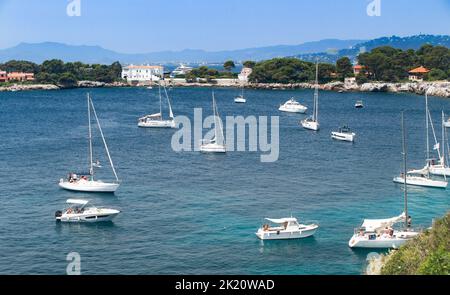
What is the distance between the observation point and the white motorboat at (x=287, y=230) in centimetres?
1320

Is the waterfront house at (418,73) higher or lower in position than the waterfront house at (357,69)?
lower

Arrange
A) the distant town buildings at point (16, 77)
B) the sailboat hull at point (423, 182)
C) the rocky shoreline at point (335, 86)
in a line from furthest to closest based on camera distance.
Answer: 1. the distant town buildings at point (16, 77)
2. the rocky shoreline at point (335, 86)
3. the sailboat hull at point (423, 182)

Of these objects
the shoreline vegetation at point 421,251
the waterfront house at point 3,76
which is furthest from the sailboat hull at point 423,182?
the waterfront house at point 3,76

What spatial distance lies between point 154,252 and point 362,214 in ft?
18.6

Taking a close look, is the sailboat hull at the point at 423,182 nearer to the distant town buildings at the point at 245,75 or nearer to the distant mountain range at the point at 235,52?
the distant mountain range at the point at 235,52

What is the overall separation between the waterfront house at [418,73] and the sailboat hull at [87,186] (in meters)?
35.3

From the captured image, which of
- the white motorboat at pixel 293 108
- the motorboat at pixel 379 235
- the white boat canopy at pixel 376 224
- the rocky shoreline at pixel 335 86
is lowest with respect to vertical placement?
the motorboat at pixel 379 235

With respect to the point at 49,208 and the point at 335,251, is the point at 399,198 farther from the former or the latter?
the point at 49,208

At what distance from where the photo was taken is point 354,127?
32625 mm

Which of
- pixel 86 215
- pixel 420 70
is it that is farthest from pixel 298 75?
pixel 86 215

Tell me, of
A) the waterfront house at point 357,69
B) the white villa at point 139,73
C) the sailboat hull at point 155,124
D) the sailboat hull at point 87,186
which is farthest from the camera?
the white villa at point 139,73

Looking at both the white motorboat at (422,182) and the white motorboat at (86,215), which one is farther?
the white motorboat at (422,182)

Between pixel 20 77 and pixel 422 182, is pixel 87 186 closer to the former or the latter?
pixel 422 182
